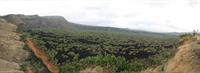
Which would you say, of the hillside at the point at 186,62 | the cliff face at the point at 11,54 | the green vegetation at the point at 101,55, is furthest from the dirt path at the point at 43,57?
the hillside at the point at 186,62

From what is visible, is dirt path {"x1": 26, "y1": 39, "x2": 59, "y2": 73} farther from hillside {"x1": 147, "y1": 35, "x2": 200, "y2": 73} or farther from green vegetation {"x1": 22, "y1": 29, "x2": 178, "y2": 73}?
hillside {"x1": 147, "y1": 35, "x2": 200, "y2": 73}

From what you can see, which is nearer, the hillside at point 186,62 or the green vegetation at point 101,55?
the hillside at point 186,62

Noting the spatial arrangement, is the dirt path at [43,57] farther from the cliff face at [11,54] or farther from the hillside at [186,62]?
the hillside at [186,62]

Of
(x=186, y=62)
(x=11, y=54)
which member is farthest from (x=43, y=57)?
(x=186, y=62)

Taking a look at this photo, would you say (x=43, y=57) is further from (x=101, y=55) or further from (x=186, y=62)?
(x=186, y=62)

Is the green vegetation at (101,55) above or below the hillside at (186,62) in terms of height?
below

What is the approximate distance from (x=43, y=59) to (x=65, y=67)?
597 centimetres

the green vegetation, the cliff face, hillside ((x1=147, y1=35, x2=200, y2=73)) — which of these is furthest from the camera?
the green vegetation

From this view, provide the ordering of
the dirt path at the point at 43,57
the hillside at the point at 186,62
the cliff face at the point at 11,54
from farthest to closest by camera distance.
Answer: the dirt path at the point at 43,57, the cliff face at the point at 11,54, the hillside at the point at 186,62

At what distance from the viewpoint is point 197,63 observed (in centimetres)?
4609

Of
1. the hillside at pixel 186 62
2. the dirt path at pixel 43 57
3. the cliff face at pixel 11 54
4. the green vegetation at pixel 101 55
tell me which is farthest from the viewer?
the dirt path at pixel 43 57

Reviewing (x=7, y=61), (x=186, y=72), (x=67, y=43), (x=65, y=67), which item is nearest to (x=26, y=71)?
(x=7, y=61)

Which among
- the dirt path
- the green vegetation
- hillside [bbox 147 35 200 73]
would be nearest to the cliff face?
the green vegetation

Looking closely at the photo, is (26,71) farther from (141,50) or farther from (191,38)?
(141,50)
